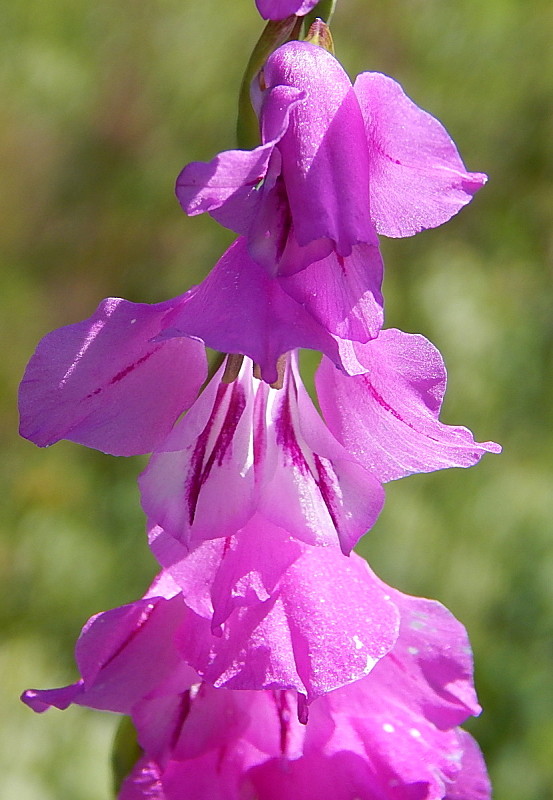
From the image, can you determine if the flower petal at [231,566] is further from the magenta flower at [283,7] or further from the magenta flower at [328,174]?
the magenta flower at [283,7]

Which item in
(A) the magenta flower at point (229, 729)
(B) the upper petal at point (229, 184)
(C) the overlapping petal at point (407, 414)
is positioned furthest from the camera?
(A) the magenta flower at point (229, 729)

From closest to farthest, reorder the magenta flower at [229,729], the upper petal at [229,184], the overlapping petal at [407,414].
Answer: the upper petal at [229,184]
the overlapping petal at [407,414]
the magenta flower at [229,729]

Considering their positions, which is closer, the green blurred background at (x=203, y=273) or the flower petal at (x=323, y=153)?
the flower petal at (x=323, y=153)

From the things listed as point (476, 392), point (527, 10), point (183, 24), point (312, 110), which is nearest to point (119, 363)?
point (312, 110)

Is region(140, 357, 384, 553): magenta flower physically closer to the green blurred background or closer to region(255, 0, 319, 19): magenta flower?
region(255, 0, 319, 19): magenta flower

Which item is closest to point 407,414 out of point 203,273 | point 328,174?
point 328,174

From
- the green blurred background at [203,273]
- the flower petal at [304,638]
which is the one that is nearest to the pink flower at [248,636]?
the flower petal at [304,638]
